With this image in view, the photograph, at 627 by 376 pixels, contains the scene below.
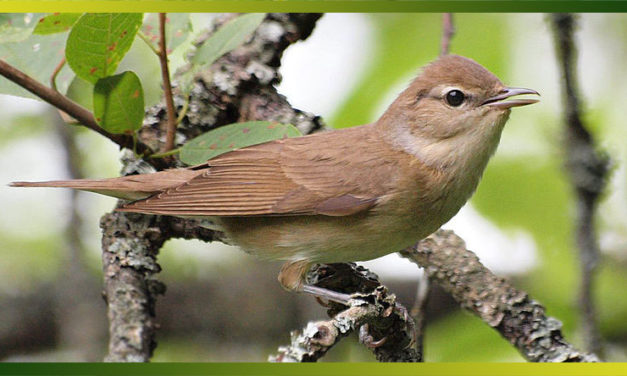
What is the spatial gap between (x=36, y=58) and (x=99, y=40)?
40 centimetres

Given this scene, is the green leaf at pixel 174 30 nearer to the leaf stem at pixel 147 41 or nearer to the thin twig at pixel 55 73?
the leaf stem at pixel 147 41

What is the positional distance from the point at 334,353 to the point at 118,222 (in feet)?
5.36

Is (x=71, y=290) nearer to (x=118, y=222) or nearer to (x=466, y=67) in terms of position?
(x=118, y=222)

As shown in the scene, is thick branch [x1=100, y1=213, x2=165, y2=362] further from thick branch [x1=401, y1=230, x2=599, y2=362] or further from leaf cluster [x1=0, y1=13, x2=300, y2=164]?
thick branch [x1=401, y1=230, x2=599, y2=362]

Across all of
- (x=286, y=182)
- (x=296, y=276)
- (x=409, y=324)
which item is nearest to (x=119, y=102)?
(x=286, y=182)

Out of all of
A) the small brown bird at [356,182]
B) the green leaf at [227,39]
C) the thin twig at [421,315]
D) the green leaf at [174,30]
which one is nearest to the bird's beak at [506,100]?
the small brown bird at [356,182]

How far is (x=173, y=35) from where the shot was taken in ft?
9.89

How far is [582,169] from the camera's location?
3771mm

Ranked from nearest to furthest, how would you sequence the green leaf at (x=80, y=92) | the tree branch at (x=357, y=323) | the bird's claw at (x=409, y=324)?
the tree branch at (x=357, y=323) < the bird's claw at (x=409, y=324) < the green leaf at (x=80, y=92)

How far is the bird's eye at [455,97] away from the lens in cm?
325

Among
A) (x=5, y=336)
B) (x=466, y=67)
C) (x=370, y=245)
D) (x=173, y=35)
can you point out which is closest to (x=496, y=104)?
(x=466, y=67)

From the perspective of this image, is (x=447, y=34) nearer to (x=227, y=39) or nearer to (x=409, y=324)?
(x=227, y=39)

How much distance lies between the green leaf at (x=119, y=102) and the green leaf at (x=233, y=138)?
24cm

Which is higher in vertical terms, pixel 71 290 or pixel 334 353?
pixel 71 290
